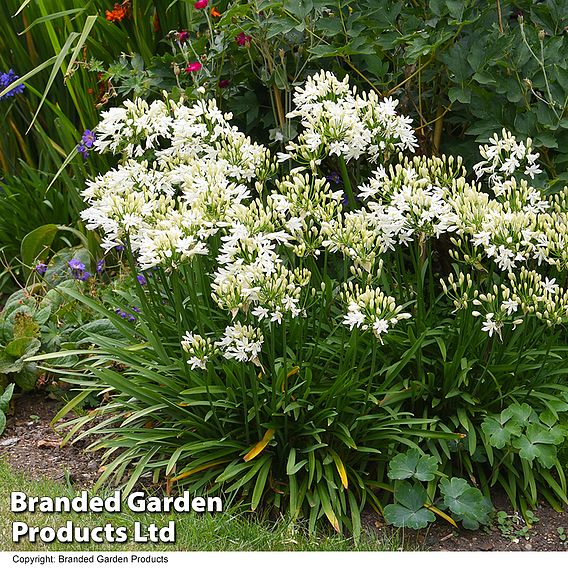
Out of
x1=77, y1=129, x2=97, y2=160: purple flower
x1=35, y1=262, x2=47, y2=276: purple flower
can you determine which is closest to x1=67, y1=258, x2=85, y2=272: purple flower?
x1=35, y1=262, x2=47, y2=276: purple flower

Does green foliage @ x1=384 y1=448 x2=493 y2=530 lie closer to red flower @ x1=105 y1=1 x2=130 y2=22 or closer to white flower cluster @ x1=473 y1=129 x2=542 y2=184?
white flower cluster @ x1=473 y1=129 x2=542 y2=184

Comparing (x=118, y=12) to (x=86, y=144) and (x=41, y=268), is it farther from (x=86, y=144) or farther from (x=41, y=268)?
(x=41, y=268)

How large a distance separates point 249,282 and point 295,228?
0.31 metres

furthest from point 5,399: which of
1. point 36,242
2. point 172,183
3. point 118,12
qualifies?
point 118,12

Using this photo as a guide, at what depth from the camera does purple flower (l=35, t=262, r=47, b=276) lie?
16.0ft

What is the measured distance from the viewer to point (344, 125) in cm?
314

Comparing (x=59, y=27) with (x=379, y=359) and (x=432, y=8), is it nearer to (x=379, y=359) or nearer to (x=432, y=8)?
(x=432, y=8)

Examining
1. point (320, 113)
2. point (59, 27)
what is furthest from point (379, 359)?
point (59, 27)

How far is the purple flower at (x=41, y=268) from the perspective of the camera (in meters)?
4.87

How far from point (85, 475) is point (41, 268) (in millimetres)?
1668

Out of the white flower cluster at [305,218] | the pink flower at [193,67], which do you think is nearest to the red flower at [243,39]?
the pink flower at [193,67]

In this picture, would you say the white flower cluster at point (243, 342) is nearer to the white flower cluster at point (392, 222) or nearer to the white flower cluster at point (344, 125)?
the white flower cluster at point (392, 222)

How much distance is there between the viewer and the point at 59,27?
5.44 meters

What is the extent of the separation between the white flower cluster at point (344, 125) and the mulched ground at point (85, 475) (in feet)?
4.51
